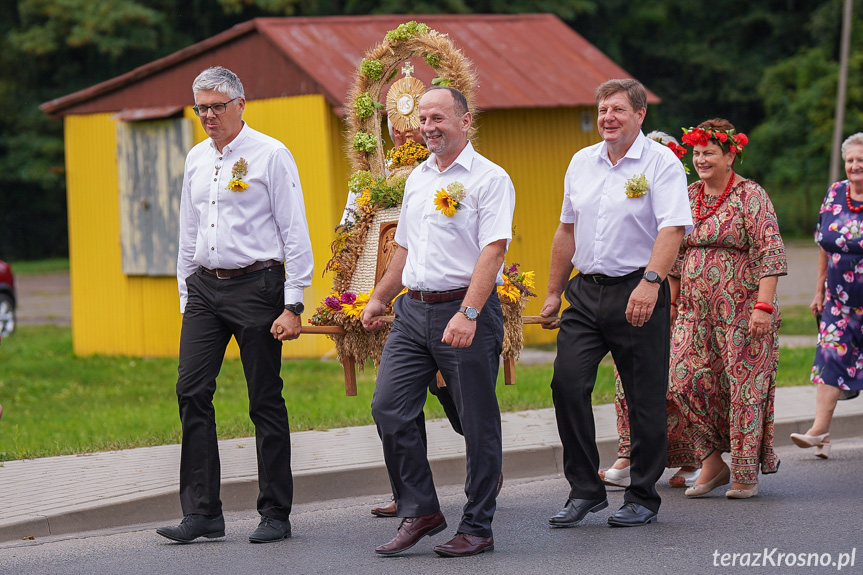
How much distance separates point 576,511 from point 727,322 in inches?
58.7

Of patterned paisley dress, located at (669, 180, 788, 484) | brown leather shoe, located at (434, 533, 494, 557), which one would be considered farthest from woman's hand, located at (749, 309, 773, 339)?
brown leather shoe, located at (434, 533, 494, 557)

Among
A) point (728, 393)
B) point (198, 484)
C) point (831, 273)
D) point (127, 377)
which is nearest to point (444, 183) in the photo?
point (198, 484)

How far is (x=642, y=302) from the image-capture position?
5867mm

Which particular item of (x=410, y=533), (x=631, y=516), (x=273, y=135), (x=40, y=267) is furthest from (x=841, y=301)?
(x=40, y=267)

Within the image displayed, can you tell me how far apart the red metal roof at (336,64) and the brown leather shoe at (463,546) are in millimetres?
8237

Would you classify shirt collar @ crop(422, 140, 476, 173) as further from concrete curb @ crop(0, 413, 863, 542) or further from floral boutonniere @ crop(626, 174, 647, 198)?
concrete curb @ crop(0, 413, 863, 542)

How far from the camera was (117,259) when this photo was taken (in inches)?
626

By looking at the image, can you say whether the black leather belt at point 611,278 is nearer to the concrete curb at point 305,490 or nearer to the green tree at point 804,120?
the concrete curb at point 305,490

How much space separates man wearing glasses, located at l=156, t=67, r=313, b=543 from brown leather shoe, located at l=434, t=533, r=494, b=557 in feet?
3.02

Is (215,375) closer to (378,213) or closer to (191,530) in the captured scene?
(191,530)

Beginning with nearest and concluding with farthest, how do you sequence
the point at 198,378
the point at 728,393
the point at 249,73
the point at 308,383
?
the point at 198,378 → the point at 728,393 → the point at 308,383 → the point at 249,73

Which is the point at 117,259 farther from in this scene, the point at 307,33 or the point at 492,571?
the point at 492,571

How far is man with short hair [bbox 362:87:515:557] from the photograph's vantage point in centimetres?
563

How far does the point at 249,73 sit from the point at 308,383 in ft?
13.9
